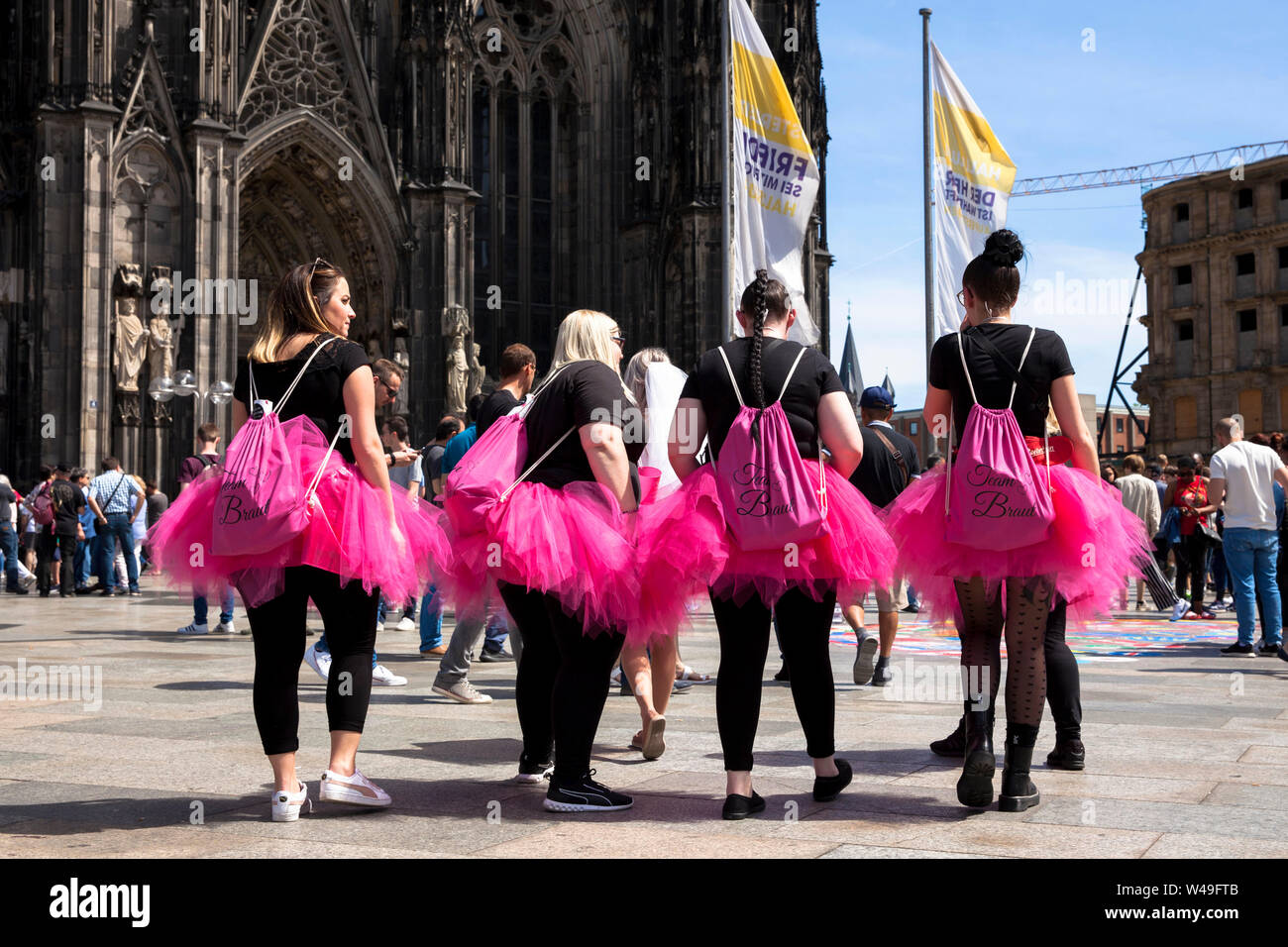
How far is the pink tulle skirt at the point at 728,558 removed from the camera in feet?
15.9

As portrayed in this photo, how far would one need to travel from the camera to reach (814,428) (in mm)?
5062


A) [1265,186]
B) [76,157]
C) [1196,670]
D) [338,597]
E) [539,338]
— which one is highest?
[1265,186]

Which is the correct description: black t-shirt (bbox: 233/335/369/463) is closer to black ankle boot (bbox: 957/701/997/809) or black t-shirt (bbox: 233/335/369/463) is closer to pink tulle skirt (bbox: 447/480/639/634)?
pink tulle skirt (bbox: 447/480/639/634)

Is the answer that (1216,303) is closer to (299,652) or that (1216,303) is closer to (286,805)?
(299,652)

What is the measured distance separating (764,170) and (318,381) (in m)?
9.46

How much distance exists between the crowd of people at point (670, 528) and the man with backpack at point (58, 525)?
45.8 feet

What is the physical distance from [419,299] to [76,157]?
656 centimetres

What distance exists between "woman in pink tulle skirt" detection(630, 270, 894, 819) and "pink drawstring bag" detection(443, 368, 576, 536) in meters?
0.51

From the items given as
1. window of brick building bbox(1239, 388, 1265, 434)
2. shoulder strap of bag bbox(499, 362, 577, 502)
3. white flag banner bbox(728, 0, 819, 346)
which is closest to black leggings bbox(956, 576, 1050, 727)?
shoulder strap of bag bbox(499, 362, 577, 502)

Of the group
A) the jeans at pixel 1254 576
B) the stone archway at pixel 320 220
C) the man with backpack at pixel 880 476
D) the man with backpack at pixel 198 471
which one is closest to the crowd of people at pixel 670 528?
the man with backpack at pixel 880 476

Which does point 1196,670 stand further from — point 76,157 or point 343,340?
point 76,157

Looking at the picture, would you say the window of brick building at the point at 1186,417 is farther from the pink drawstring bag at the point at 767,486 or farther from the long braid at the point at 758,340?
the pink drawstring bag at the point at 767,486

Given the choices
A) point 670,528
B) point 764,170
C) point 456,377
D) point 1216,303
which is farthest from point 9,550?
point 1216,303

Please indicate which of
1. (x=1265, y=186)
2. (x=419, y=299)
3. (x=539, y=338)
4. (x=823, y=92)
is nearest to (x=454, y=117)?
(x=419, y=299)
